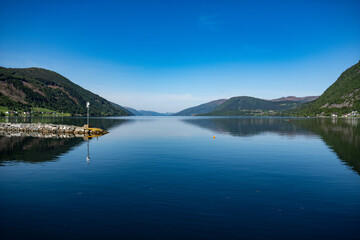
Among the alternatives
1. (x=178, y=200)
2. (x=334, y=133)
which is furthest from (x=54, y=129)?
(x=334, y=133)

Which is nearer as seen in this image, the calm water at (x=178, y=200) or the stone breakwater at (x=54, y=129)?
the calm water at (x=178, y=200)

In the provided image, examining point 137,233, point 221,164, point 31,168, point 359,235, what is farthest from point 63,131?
point 359,235

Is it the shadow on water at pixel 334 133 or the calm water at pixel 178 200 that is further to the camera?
the shadow on water at pixel 334 133

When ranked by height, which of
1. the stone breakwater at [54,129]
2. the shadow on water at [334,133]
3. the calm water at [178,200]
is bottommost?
the calm water at [178,200]

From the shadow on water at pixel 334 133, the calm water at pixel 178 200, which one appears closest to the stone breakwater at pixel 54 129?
the shadow on water at pixel 334 133

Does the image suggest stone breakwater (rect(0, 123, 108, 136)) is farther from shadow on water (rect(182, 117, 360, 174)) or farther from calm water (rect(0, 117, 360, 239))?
calm water (rect(0, 117, 360, 239))

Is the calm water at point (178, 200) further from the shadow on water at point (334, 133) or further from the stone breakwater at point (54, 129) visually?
the stone breakwater at point (54, 129)

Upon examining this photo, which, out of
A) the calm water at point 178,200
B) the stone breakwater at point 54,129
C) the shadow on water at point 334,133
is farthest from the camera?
the stone breakwater at point 54,129

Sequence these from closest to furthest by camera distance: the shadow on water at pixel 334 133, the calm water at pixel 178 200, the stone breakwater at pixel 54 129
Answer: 1. the calm water at pixel 178 200
2. the shadow on water at pixel 334 133
3. the stone breakwater at pixel 54 129

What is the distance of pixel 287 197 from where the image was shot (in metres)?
18.7

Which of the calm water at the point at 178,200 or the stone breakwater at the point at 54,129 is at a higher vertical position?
the stone breakwater at the point at 54,129


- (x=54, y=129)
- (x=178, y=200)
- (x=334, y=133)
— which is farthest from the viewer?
(x=54, y=129)

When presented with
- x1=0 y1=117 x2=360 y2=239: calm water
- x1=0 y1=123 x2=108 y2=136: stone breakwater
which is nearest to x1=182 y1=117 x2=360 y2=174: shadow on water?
x1=0 y1=117 x2=360 y2=239: calm water

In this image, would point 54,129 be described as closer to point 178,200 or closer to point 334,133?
point 178,200
